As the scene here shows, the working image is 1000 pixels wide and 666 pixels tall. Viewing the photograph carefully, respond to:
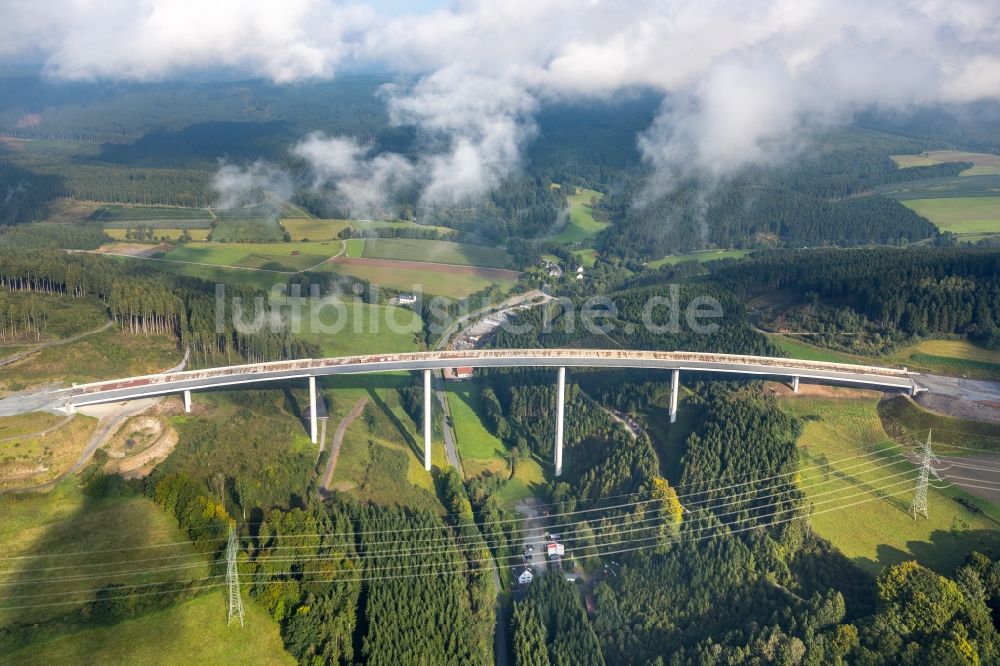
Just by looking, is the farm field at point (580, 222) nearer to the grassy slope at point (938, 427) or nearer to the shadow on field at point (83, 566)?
the grassy slope at point (938, 427)

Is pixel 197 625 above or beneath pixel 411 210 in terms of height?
beneath

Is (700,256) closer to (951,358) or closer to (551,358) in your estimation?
(951,358)

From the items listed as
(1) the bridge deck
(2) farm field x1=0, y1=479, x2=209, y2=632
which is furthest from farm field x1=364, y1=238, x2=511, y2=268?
(2) farm field x1=0, y1=479, x2=209, y2=632

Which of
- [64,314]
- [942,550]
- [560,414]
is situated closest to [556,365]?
[560,414]

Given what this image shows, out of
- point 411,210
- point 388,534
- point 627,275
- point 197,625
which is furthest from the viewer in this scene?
point 411,210

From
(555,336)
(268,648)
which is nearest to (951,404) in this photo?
(555,336)

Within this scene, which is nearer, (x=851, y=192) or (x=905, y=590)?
(x=905, y=590)

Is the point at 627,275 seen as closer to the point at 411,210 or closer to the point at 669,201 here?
the point at 669,201

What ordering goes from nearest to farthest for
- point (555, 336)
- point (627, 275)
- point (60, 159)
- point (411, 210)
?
1. point (555, 336)
2. point (627, 275)
3. point (411, 210)
4. point (60, 159)
